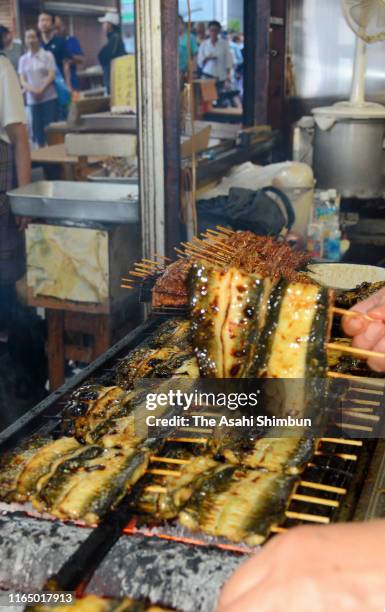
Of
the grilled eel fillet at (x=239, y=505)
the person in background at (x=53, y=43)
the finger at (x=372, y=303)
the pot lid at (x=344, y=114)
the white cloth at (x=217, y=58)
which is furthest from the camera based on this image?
the white cloth at (x=217, y=58)

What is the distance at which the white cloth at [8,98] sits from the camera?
273 inches

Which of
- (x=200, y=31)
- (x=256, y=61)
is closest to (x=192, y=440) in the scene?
(x=256, y=61)

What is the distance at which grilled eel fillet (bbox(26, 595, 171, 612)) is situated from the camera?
196cm

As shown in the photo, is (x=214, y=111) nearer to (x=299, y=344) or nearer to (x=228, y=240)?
(x=228, y=240)

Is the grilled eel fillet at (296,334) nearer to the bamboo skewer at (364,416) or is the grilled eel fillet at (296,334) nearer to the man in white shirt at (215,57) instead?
the bamboo skewer at (364,416)

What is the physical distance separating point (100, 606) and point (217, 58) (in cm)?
1913

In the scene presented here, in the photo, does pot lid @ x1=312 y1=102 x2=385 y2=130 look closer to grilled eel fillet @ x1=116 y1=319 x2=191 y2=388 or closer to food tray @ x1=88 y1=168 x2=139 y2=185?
food tray @ x1=88 y1=168 x2=139 y2=185

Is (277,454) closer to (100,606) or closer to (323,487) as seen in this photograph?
(323,487)

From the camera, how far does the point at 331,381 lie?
300 cm

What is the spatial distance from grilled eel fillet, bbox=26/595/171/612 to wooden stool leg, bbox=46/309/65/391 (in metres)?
4.29

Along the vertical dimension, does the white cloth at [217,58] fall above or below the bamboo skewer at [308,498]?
above

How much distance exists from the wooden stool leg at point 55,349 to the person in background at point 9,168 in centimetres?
89

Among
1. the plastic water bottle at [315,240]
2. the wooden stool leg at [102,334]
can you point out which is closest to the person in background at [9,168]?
the wooden stool leg at [102,334]

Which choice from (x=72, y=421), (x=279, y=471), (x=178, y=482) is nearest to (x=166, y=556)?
(x=178, y=482)
